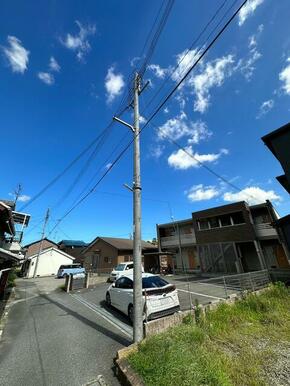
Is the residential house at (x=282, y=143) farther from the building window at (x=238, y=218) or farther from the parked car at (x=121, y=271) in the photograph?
the parked car at (x=121, y=271)

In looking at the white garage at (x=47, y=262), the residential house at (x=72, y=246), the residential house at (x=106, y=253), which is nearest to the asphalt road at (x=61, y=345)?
the residential house at (x=106, y=253)

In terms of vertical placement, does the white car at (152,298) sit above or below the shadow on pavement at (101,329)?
above

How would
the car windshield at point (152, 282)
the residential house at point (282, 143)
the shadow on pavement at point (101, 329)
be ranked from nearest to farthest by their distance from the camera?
the shadow on pavement at point (101, 329) < the car windshield at point (152, 282) < the residential house at point (282, 143)

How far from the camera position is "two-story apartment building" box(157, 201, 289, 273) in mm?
17516

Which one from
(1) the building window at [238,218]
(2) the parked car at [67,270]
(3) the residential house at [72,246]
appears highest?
(3) the residential house at [72,246]

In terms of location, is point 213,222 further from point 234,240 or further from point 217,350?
point 217,350

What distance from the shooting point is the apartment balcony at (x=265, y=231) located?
16933 millimetres

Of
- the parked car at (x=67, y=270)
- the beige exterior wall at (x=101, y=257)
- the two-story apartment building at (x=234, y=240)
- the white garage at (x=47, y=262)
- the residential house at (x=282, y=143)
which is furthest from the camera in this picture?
the white garage at (x=47, y=262)

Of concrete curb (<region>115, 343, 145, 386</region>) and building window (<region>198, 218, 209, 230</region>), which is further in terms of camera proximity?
building window (<region>198, 218, 209, 230</region>)

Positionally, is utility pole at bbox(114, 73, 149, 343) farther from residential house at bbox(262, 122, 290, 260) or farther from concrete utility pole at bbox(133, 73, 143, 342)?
residential house at bbox(262, 122, 290, 260)

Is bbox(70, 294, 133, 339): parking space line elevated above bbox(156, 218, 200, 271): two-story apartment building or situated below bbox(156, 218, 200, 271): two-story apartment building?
below

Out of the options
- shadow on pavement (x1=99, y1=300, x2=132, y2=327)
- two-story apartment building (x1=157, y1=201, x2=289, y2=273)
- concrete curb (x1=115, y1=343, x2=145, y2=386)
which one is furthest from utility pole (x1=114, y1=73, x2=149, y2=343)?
two-story apartment building (x1=157, y1=201, x2=289, y2=273)

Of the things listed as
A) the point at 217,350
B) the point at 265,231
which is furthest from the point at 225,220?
the point at 217,350

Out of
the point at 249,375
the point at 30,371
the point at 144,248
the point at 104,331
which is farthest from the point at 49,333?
the point at 144,248
